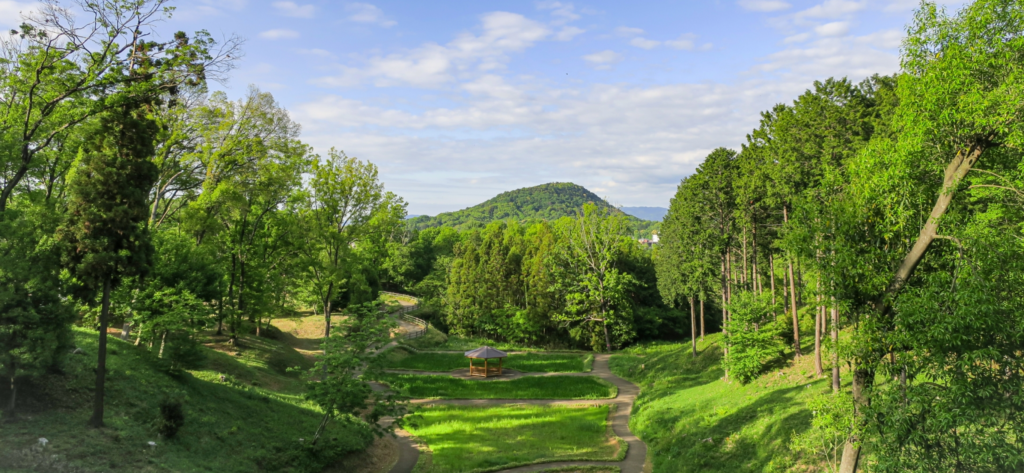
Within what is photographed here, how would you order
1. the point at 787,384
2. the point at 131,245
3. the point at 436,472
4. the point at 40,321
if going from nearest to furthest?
the point at 40,321 → the point at 131,245 → the point at 436,472 → the point at 787,384

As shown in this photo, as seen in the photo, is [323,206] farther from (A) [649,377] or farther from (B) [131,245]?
(A) [649,377]

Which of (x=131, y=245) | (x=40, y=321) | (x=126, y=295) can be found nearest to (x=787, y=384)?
(x=131, y=245)

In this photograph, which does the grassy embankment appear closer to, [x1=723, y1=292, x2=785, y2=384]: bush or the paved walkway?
the paved walkway

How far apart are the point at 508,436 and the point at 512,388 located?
924 cm

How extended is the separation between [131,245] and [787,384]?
20.9 m

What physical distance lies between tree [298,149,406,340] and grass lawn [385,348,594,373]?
9147 millimetres

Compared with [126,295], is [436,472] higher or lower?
lower

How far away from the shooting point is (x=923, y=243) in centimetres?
870

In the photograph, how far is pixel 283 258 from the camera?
101 feet

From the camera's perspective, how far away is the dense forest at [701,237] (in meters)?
7.88

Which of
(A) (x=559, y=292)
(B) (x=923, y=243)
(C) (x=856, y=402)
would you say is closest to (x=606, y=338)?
Answer: (A) (x=559, y=292)

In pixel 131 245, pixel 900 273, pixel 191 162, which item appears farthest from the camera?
pixel 191 162

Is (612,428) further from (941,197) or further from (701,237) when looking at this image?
(941,197)

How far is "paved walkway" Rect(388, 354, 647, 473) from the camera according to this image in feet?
51.0
